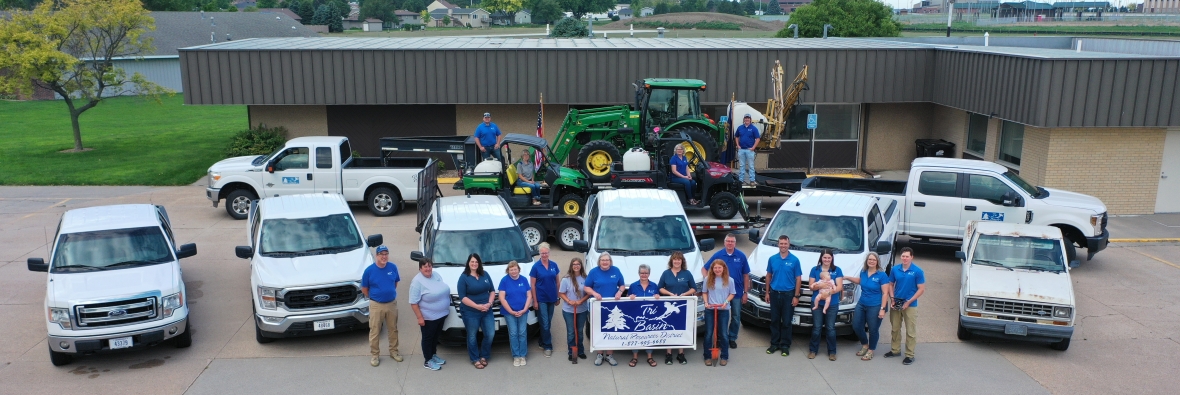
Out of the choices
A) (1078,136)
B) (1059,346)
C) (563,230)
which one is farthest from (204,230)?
(1078,136)

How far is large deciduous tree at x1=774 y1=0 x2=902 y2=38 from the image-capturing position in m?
68.0

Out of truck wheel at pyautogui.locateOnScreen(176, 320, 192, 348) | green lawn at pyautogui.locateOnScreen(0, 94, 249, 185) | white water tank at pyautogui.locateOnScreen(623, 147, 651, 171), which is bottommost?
green lawn at pyautogui.locateOnScreen(0, 94, 249, 185)

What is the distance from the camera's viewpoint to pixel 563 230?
1633 cm

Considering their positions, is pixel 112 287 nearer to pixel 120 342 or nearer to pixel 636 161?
pixel 120 342

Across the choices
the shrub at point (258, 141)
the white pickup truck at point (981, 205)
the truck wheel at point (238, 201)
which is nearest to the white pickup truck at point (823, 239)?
the white pickup truck at point (981, 205)

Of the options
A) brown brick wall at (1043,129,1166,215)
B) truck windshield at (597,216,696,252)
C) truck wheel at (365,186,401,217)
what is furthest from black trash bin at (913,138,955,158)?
truck wheel at (365,186,401,217)

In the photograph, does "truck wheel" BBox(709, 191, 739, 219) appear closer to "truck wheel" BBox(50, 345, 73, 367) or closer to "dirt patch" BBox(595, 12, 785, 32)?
"truck wheel" BBox(50, 345, 73, 367)

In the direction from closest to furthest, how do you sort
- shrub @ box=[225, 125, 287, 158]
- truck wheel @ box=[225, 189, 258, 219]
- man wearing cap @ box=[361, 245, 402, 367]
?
man wearing cap @ box=[361, 245, 402, 367], truck wheel @ box=[225, 189, 258, 219], shrub @ box=[225, 125, 287, 158]

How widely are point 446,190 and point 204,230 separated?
20.4 ft

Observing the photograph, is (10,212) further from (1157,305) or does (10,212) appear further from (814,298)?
(1157,305)

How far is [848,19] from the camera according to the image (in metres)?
68.2

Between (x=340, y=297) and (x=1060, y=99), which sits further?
(x=1060, y=99)

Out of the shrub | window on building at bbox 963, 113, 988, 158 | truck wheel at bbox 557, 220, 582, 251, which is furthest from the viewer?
the shrub

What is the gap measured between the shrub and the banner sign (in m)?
16.2
